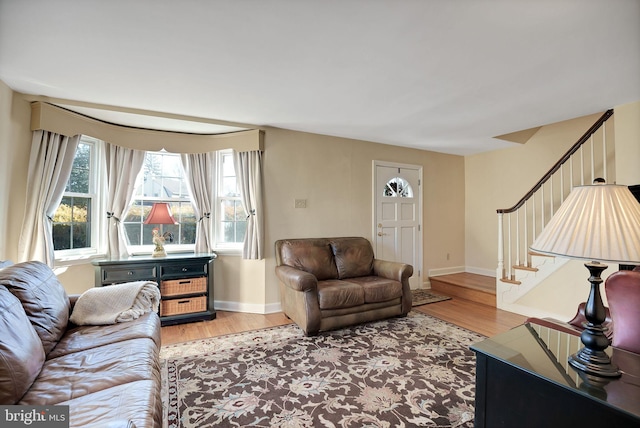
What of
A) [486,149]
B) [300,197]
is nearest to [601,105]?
[486,149]

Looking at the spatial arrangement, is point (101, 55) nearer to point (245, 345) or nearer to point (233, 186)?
point (233, 186)

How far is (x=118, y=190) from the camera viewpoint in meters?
3.30

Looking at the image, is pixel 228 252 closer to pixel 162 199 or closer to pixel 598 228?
pixel 162 199

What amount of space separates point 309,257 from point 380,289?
0.94 m

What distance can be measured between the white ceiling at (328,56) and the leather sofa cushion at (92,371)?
1.88 metres

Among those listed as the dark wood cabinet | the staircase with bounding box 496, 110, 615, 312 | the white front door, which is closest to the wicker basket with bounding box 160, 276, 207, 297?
the dark wood cabinet

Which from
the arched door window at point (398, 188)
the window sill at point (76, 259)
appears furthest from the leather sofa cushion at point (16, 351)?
the arched door window at point (398, 188)

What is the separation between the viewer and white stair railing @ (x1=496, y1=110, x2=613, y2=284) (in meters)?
3.42

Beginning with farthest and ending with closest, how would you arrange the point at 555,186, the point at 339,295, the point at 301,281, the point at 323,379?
the point at 555,186 < the point at 339,295 < the point at 301,281 < the point at 323,379

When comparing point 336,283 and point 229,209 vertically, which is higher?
point 229,209

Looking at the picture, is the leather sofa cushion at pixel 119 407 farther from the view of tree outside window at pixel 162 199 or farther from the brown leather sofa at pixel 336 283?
the view of tree outside window at pixel 162 199

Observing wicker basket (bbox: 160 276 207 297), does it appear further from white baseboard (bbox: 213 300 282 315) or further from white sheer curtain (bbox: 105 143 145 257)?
white sheer curtain (bbox: 105 143 145 257)

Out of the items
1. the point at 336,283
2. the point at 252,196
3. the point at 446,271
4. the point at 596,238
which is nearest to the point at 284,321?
the point at 336,283

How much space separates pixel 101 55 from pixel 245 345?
2.62 meters
